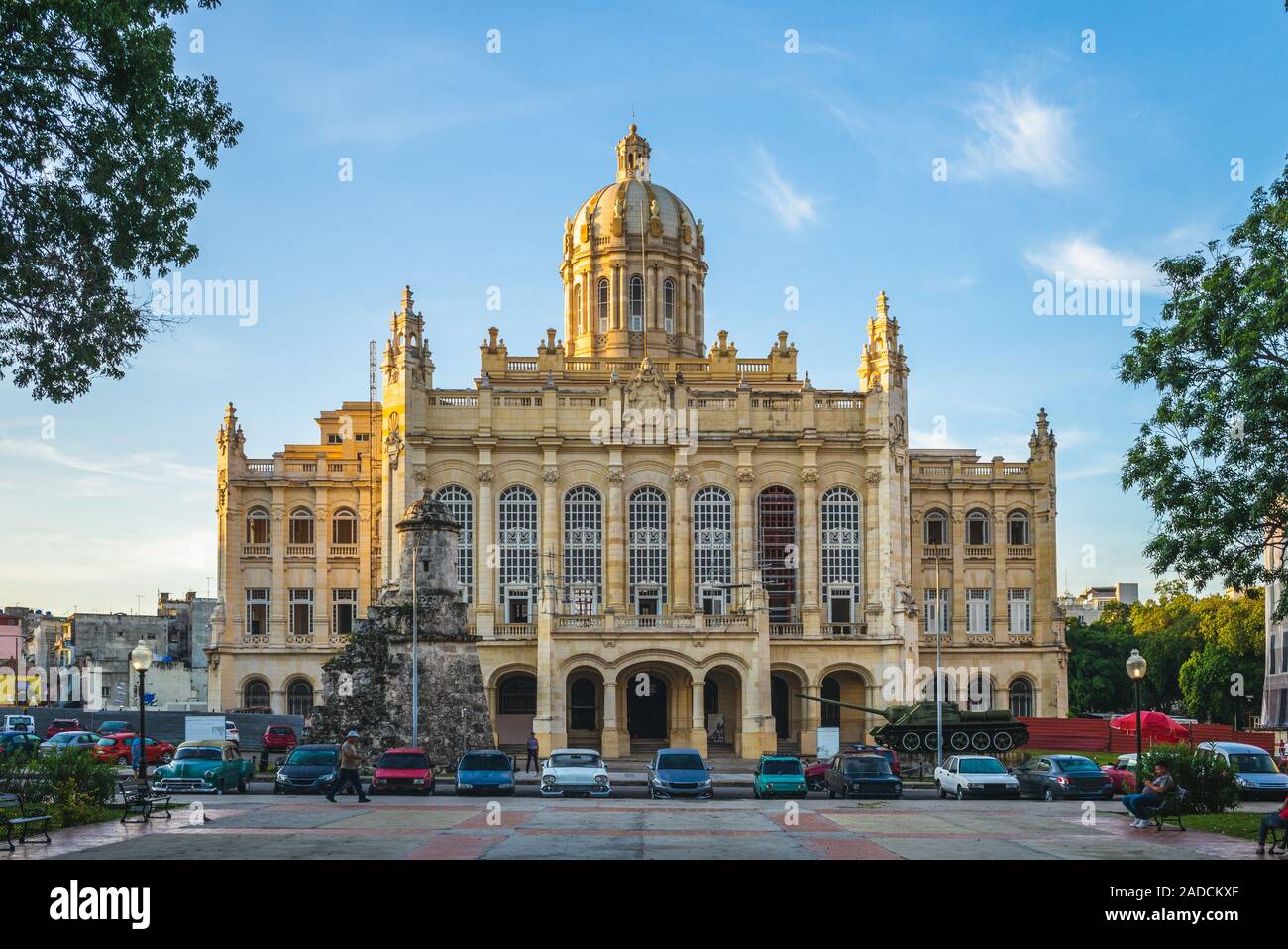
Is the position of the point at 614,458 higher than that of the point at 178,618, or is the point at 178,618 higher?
the point at 614,458

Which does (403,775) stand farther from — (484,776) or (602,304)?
(602,304)

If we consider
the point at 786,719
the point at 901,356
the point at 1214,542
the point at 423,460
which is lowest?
the point at 786,719

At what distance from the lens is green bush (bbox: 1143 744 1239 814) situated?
2870 cm

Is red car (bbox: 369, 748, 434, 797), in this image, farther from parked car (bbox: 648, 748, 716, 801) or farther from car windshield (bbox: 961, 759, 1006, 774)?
car windshield (bbox: 961, 759, 1006, 774)

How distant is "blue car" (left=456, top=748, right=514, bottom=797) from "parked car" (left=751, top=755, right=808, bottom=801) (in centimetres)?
615

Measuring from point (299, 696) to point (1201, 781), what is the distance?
50.5 metres

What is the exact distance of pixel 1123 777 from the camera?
37188 mm

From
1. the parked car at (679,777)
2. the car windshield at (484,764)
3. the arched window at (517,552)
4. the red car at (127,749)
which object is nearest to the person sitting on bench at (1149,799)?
the parked car at (679,777)

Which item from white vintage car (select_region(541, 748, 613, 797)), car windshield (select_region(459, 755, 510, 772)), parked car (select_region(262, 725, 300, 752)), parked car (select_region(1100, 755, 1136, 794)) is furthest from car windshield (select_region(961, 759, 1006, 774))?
parked car (select_region(262, 725, 300, 752))
